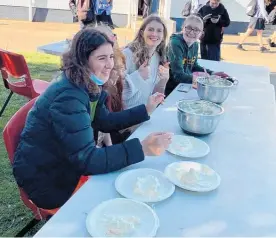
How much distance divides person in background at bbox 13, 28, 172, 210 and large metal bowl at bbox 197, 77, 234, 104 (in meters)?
0.77

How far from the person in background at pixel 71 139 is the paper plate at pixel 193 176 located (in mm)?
99

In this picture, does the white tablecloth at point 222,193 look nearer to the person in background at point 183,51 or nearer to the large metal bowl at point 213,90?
the large metal bowl at point 213,90

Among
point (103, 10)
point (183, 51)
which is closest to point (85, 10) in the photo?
point (103, 10)

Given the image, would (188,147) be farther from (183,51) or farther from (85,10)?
(85,10)

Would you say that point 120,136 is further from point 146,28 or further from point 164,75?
point 146,28

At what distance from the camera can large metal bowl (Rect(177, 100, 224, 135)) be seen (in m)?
1.55

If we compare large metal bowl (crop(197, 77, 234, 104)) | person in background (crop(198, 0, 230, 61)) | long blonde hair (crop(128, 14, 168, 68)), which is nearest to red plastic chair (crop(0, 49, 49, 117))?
long blonde hair (crop(128, 14, 168, 68))

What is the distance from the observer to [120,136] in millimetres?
2176

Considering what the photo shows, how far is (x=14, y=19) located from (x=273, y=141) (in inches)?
360

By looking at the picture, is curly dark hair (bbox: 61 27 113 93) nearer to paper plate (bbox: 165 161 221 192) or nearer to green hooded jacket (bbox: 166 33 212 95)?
paper plate (bbox: 165 161 221 192)

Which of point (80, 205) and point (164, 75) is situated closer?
point (80, 205)

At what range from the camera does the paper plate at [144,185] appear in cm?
115

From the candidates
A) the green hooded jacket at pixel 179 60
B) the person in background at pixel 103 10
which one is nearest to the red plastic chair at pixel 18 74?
the green hooded jacket at pixel 179 60

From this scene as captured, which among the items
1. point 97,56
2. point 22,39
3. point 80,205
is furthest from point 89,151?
point 22,39
